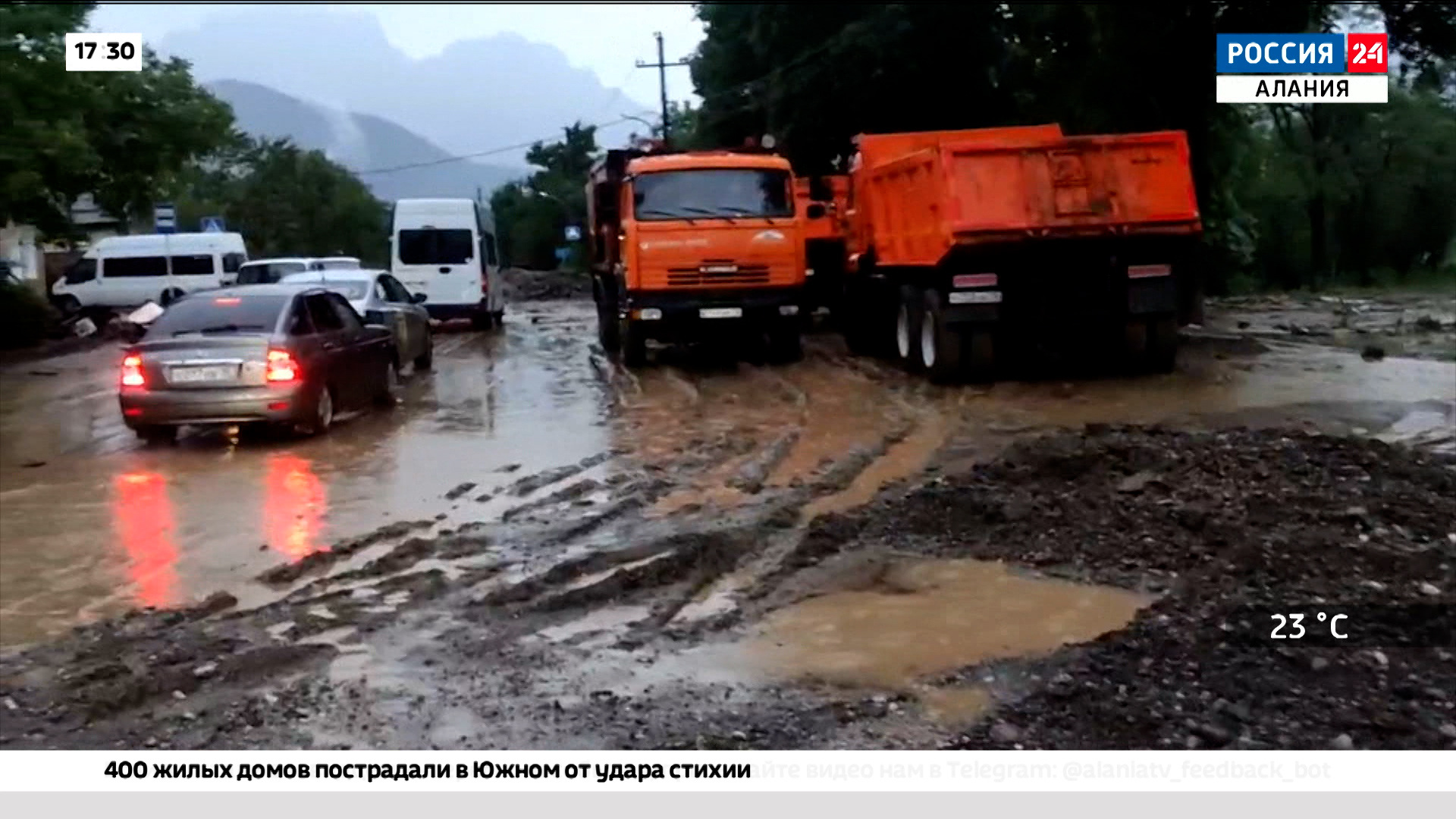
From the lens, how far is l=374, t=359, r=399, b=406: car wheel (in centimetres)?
1594

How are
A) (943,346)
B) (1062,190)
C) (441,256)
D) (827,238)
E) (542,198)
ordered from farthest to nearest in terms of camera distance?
(542,198) → (441,256) → (827,238) → (943,346) → (1062,190)

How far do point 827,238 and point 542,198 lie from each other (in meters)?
59.8

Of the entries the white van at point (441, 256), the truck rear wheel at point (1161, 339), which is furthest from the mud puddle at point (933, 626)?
the white van at point (441, 256)

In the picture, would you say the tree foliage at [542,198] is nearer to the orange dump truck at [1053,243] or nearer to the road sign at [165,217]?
the road sign at [165,217]

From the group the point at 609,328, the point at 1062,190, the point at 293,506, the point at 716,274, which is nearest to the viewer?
the point at 293,506

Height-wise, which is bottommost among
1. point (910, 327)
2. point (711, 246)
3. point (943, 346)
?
point (943, 346)

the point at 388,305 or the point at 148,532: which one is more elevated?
the point at 388,305

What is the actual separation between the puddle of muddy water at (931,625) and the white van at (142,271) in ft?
93.5

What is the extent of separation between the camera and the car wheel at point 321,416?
13.3 metres

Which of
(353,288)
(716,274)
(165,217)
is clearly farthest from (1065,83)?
(165,217)

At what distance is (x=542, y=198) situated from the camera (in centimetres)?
8156

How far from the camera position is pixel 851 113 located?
1161 inches

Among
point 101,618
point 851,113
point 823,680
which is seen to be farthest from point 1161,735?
point 851,113

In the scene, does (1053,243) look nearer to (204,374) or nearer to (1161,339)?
(1161,339)
